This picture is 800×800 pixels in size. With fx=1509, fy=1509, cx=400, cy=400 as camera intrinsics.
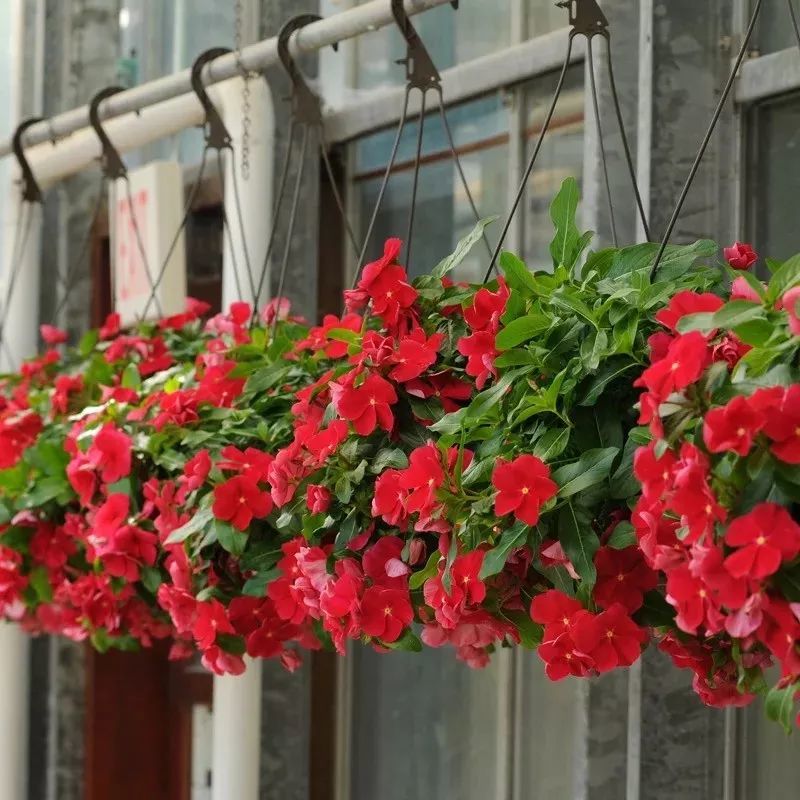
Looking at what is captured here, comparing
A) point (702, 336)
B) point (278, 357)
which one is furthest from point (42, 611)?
point (702, 336)

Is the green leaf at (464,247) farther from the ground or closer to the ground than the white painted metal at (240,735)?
farther from the ground

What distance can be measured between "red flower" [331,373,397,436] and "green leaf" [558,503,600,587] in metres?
0.23

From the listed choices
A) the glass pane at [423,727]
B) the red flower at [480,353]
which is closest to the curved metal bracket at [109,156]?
the glass pane at [423,727]

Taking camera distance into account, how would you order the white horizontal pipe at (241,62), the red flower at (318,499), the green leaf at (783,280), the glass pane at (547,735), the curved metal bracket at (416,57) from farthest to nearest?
the glass pane at (547,735) → the white horizontal pipe at (241,62) → the curved metal bracket at (416,57) → the red flower at (318,499) → the green leaf at (783,280)

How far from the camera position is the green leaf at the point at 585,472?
1.05 metres

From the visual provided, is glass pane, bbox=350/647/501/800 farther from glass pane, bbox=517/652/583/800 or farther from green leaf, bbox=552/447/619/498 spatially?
green leaf, bbox=552/447/619/498

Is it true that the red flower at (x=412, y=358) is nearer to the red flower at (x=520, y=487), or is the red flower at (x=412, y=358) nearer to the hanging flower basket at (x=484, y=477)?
the hanging flower basket at (x=484, y=477)

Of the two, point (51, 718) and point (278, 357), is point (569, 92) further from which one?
point (51, 718)

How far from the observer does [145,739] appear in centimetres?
336

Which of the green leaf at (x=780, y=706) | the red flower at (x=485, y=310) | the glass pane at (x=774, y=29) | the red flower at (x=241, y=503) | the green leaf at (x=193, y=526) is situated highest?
the glass pane at (x=774, y=29)

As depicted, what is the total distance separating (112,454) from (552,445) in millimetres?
772

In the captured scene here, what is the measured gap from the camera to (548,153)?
7.18 ft

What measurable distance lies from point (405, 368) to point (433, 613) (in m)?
0.20

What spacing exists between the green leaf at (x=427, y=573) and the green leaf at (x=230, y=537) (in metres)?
0.32
